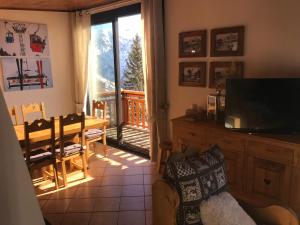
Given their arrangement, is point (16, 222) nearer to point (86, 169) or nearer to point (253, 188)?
point (253, 188)

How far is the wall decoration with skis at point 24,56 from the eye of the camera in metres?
4.28

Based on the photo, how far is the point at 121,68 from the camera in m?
4.53

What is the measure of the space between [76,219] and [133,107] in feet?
9.80

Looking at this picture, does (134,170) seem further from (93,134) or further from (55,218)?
(55,218)

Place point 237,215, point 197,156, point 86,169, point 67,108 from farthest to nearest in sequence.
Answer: point 67,108 < point 86,169 < point 197,156 < point 237,215

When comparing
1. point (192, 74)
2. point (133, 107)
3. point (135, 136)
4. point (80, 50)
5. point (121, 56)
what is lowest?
point (135, 136)

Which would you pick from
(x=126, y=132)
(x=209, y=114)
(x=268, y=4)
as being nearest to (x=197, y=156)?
(x=209, y=114)

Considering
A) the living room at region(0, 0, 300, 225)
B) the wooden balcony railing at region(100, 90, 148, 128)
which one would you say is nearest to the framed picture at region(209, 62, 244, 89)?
the living room at region(0, 0, 300, 225)

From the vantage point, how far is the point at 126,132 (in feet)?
17.3

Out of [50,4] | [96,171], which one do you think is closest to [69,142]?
[96,171]

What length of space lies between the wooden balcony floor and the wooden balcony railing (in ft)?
0.41

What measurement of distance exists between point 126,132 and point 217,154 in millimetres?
3560

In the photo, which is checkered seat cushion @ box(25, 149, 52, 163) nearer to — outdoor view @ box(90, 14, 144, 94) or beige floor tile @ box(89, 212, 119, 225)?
beige floor tile @ box(89, 212, 119, 225)

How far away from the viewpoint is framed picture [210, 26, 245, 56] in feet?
9.13
